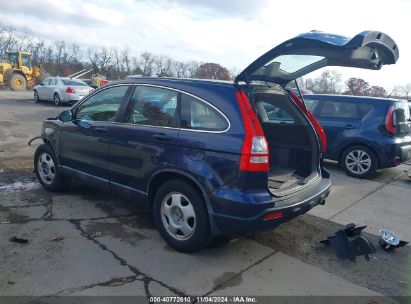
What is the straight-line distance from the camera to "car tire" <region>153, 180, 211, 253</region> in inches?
148

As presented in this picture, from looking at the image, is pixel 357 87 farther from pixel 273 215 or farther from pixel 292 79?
pixel 273 215

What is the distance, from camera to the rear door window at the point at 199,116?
366 cm

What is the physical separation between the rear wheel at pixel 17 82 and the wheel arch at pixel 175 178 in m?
29.6

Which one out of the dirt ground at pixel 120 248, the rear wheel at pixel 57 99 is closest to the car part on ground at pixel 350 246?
the dirt ground at pixel 120 248

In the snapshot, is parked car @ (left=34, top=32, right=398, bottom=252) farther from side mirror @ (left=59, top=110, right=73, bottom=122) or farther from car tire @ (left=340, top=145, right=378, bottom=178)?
car tire @ (left=340, top=145, right=378, bottom=178)

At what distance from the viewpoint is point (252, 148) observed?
11.3 ft

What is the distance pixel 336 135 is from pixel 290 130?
373 cm

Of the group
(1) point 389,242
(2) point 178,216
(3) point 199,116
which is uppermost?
(3) point 199,116

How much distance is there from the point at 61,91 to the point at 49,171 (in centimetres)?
1544

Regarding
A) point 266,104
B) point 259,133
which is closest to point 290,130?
point 266,104

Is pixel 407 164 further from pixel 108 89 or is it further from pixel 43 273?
pixel 43 273

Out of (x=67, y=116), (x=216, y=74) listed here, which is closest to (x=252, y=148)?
(x=67, y=116)

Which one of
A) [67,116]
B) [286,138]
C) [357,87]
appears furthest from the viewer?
[357,87]

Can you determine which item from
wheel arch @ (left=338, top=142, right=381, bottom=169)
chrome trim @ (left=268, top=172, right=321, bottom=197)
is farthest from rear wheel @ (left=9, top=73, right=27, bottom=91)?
chrome trim @ (left=268, top=172, right=321, bottom=197)
